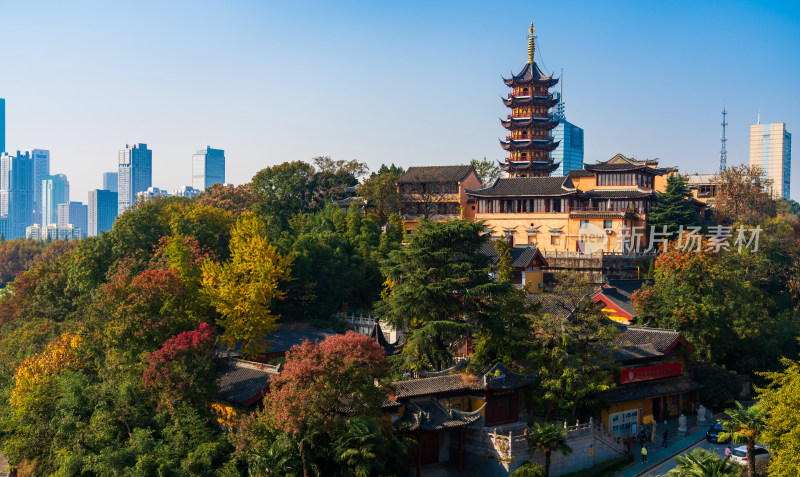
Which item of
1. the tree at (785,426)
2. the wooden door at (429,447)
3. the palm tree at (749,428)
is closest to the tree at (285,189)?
the wooden door at (429,447)

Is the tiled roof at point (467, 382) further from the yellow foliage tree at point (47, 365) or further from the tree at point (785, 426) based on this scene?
the yellow foliage tree at point (47, 365)

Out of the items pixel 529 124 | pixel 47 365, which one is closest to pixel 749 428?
pixel 47 365

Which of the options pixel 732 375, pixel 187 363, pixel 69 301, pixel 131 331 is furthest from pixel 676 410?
pixel 69 301

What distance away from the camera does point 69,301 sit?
132 feet

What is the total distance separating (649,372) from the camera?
3178cm

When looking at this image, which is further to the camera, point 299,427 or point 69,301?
point 69,301

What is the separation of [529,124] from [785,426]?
157 ft

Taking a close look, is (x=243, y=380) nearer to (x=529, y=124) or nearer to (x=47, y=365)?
(x=47, y=365)

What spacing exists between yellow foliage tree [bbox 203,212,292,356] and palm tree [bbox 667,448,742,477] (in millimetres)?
17445

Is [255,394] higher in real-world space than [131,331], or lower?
lower

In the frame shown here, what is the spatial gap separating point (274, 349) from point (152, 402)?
7595 mm

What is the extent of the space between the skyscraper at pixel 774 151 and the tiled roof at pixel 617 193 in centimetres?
15690

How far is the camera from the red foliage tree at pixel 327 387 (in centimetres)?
2145

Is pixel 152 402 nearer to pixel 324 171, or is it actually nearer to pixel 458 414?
pixel 458 414
